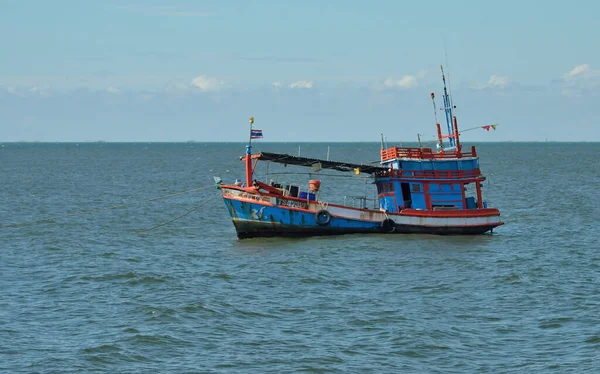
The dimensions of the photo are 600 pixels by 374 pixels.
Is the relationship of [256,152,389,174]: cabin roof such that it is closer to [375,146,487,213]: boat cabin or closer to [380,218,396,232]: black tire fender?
[375,146,487,213]: boat cabin

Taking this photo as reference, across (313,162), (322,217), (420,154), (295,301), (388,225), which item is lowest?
(295,301)

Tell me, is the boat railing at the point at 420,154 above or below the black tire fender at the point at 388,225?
above

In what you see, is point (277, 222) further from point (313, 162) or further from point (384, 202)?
point (384, 202)

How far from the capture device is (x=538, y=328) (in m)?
26.3

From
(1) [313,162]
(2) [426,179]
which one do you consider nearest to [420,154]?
(2) [426,179]

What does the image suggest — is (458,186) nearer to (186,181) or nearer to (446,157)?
(446,157)

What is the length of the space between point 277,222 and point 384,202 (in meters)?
6.19

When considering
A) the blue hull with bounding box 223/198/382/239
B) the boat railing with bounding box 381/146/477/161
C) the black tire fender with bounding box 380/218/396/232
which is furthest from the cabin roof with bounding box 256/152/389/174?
the black tire fender with bounding box 380/218/396/232

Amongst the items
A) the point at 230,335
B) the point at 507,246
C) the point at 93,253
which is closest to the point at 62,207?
the point at 93,253

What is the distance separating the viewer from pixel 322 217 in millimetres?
43438

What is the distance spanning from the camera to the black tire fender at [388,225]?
44250 mm

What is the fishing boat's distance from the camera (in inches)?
1684
